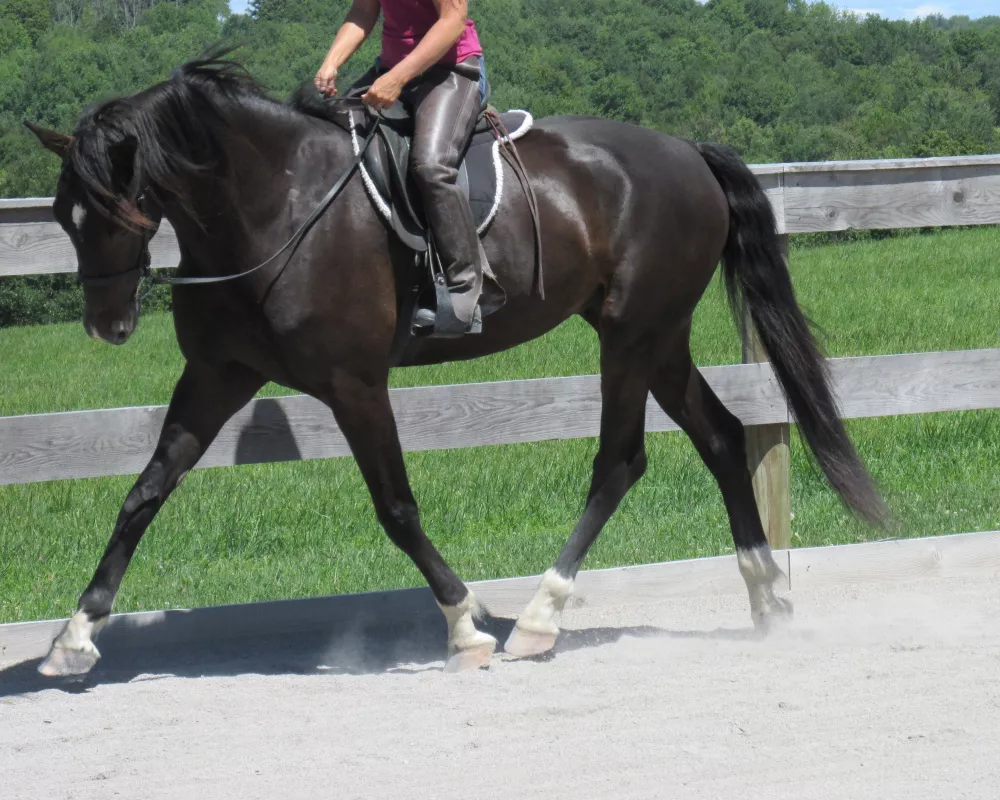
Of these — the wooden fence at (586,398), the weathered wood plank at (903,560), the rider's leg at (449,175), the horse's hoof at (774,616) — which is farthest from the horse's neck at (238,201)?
the weathered wood plank at (903,560)

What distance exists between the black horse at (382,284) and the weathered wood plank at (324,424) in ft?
1.16

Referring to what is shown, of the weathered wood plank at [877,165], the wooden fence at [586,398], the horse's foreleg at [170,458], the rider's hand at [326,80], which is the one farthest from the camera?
the weathered wood plank at [877,165]

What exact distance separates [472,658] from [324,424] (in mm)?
1155

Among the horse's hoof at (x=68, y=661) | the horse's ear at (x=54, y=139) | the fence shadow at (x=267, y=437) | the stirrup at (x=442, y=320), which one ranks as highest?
the horse's ear at (x=54, y=139)

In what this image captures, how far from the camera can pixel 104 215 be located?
11.5 ft

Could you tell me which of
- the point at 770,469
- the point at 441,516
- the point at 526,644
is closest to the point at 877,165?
the point at 770,469

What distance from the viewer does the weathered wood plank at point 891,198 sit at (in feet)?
16.3

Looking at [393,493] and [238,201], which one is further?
[393,493]

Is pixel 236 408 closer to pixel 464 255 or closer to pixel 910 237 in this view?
pixel 464 255

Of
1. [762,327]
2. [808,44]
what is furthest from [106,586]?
[808,44]

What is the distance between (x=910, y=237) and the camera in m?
22.1

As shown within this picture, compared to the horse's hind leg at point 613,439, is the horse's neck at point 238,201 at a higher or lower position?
higher

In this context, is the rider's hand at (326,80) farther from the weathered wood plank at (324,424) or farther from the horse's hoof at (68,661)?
the horse's hoof at (68,661)

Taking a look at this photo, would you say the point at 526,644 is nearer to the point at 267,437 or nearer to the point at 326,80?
the point at 267,437
